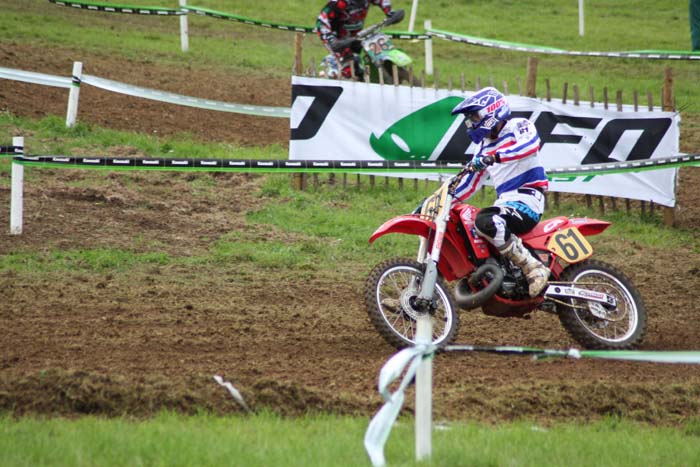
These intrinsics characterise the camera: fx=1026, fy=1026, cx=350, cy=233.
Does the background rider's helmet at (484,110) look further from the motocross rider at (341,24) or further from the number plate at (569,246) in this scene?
the motocross rider at (341,24)

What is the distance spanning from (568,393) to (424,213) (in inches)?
69.0

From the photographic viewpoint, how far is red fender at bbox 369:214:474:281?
24.8 ft

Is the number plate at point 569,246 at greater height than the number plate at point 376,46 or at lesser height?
lesser

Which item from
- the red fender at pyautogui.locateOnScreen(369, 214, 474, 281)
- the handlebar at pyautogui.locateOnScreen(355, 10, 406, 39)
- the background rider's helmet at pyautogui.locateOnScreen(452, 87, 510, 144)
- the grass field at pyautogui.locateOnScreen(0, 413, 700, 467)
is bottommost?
the grass field at pyautogui.locateOnScreen(0, 413, 700, 467)

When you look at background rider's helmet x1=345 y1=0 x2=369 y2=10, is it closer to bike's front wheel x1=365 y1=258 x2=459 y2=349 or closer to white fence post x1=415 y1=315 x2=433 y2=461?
bike's front wheel x1=365 y1=258 x2=459 y2=349

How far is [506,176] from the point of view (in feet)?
26.0

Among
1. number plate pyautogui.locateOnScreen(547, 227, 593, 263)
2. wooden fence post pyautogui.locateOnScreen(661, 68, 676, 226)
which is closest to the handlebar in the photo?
wooden fence post pyautogui.locateOnScreen(661, 68, 676, 226)

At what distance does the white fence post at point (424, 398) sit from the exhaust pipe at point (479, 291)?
256 centimetres

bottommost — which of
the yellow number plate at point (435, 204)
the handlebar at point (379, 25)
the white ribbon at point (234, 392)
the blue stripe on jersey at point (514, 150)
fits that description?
the white ribbon at point (234, 392)

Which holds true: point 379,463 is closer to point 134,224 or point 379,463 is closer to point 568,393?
point 568,393

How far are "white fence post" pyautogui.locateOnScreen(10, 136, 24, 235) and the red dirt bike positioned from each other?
450cm

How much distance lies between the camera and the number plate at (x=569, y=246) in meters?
7.88

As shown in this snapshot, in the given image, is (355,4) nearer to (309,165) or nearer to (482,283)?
(309,165)

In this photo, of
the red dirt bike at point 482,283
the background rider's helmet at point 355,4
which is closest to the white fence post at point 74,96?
the background rider's helmet at point 355,4
